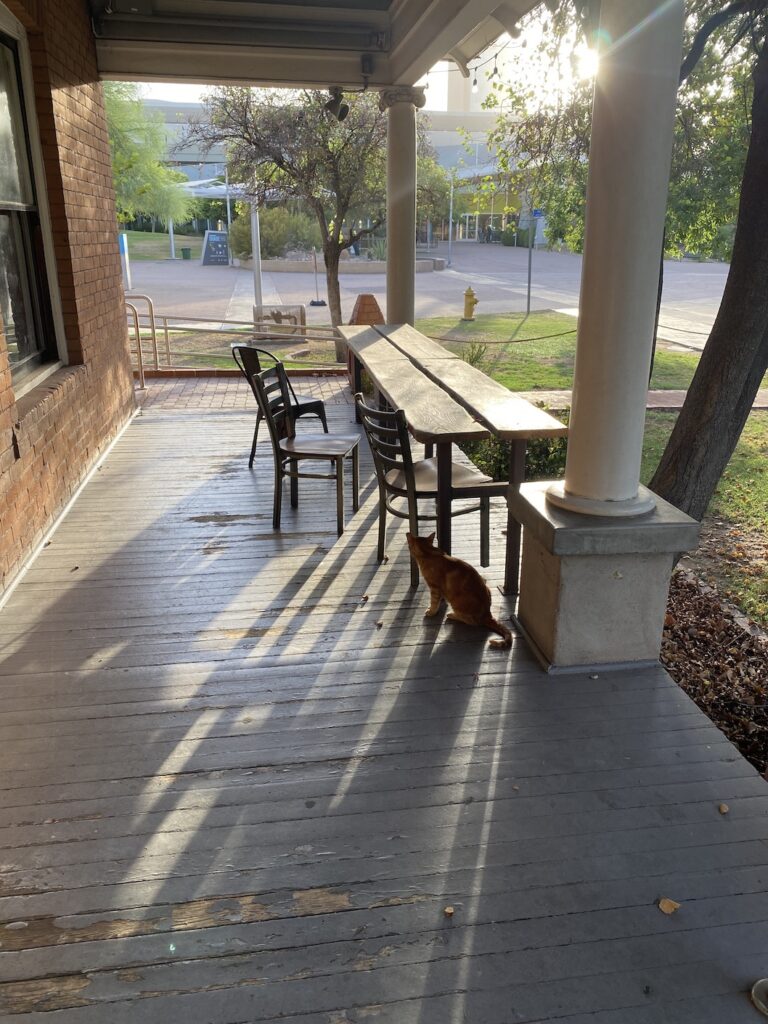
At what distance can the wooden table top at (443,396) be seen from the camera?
11.8 feet

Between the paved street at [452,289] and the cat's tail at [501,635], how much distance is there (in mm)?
12801

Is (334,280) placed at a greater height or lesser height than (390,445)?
greater

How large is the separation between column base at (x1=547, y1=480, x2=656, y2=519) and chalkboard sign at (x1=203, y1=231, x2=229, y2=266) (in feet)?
109

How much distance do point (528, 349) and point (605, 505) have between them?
37.2ft

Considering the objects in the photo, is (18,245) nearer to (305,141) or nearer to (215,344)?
(305,141)

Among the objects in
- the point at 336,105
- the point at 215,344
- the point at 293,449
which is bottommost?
the point at 215,344

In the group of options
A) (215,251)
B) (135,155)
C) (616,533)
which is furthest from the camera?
(215,251)

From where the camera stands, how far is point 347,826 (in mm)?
2271

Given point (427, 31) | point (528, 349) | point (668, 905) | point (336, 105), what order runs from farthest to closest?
point (528, 349), point (336, 105), point (427, 31), point (668, 905)

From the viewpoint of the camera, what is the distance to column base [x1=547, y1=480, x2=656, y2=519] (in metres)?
2.95

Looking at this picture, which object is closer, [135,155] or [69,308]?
[69,308]

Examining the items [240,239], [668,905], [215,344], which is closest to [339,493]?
[668,905]

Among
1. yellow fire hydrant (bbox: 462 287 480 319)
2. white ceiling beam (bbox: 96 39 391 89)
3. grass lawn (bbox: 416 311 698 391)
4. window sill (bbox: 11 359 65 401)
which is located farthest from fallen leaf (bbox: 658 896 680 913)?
yellow fire hydrant (bbox: 462 287 480 319)

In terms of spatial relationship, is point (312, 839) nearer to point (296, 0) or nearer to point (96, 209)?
point (96, 209)
